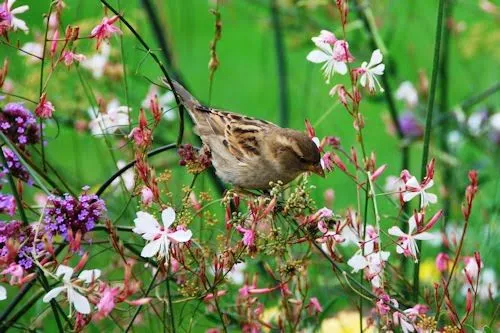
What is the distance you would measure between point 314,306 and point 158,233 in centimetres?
66

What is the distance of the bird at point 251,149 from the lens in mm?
2832

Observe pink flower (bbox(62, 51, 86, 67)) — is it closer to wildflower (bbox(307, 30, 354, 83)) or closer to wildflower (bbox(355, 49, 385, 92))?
wildflower (bbox(307, 30, 354, 83))

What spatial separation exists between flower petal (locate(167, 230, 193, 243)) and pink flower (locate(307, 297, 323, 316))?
0.58 metres

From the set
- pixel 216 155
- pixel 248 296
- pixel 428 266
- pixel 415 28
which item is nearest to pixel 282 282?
pixel 248 296

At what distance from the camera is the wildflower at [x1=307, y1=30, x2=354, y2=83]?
86.1 inches

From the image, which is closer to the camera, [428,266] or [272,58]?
[428,266]

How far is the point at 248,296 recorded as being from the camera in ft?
7.59

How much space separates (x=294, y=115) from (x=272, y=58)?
1.60 meters

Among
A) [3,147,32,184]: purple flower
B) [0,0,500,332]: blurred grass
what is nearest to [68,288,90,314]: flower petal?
[3,147,32,184]: purple flower

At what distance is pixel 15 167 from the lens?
216 cm

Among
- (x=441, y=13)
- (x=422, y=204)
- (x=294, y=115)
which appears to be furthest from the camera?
(x=294, y=115)

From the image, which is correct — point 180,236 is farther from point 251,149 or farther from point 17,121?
point 251,149

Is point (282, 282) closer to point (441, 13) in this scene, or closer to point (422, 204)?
point (422, 204)

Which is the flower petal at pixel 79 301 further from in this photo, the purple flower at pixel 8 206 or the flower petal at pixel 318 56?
the flower petal at pixel 318 56
